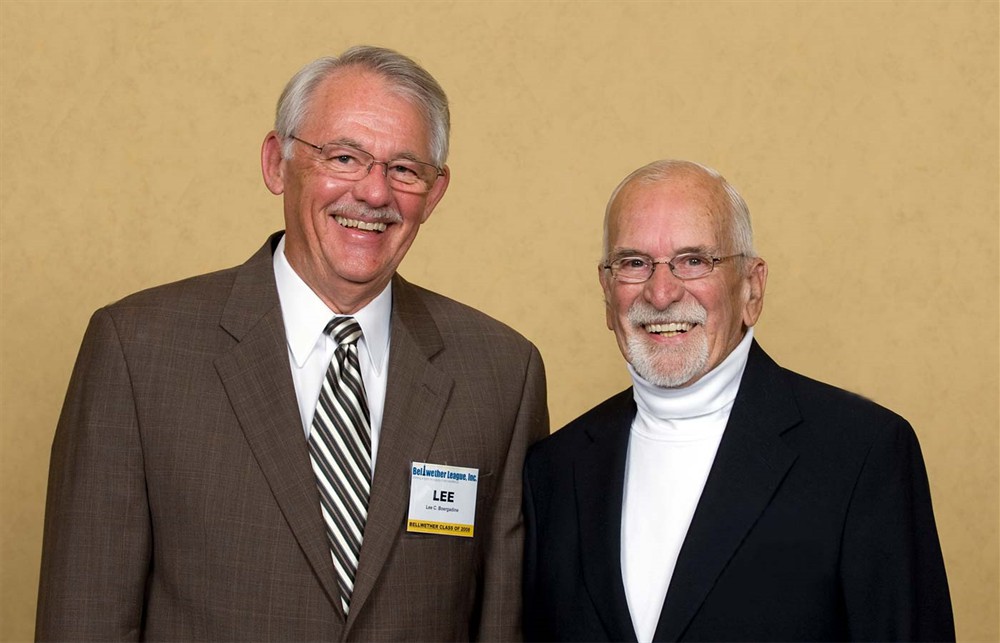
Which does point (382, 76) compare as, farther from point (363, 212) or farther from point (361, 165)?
point (363, 212)

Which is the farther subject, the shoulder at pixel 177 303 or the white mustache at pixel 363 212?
the white mustache at pixel 363 212

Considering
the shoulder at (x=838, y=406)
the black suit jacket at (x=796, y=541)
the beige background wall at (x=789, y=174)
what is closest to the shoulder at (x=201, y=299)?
the black suit jacket at (x=796, y=541)

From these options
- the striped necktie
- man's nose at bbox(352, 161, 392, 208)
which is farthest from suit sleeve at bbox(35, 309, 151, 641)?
man's nose at bbox(352, 161, 392, 208)

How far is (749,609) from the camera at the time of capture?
8.13 ft

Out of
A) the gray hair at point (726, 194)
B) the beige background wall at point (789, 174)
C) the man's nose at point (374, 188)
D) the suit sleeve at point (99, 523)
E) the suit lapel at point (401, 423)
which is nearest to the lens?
the suit sleeve at point (99, 523)

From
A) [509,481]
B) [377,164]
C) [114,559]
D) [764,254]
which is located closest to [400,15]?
[764,254]

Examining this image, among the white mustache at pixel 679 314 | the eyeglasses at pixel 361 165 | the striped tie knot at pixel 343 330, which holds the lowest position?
the striped tie knot at pixel 343 330

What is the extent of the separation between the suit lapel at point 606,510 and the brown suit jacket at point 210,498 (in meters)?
0.28

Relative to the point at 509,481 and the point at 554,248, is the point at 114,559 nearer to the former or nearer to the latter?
the point at 509,481

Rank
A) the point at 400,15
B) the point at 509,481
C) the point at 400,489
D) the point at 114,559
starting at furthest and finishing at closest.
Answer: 1. the point at 400,15
2. the point at 509,481
3. the point at 400,489
4. the point at 114,559

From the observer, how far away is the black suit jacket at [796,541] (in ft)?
8.00

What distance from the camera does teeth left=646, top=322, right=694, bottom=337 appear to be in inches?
105

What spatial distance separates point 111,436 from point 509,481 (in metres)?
0.86

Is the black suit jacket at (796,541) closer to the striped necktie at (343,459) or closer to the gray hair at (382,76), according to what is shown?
the striped necktie at (343,459)
